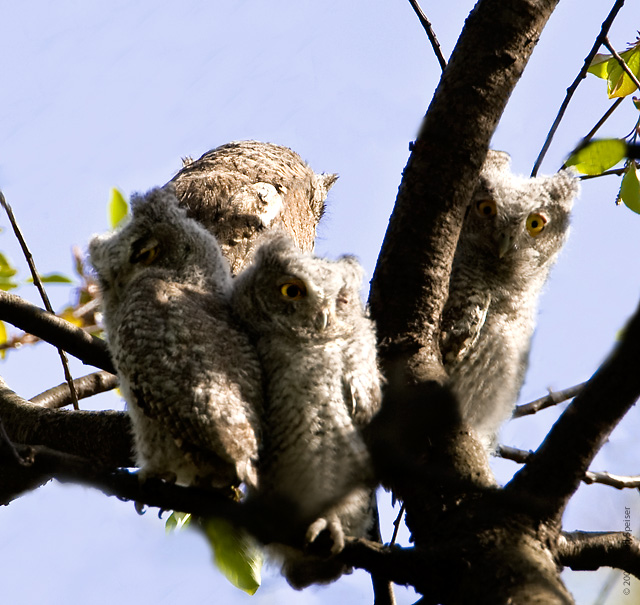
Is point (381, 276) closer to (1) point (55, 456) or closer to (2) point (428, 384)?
(2) point (428, 384)

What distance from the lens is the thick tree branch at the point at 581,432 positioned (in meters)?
1.45

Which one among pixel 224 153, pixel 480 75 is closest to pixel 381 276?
pixel 480 75

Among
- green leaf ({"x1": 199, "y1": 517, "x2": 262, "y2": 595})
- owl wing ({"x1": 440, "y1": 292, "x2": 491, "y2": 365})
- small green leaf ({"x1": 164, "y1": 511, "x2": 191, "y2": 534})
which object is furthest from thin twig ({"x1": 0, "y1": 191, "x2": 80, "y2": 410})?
owl wing ({"x1": 440, "y1": 292, "x2": 491, "y2": 365})

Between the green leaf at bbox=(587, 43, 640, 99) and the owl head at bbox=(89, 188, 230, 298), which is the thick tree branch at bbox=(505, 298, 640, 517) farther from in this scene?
the green leaf at bbox=(587, 43, 640, 99)

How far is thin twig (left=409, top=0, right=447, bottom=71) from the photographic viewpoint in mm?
2848

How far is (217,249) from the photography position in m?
2.62

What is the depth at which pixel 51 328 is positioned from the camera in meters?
2.42

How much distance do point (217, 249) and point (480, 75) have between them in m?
1.05

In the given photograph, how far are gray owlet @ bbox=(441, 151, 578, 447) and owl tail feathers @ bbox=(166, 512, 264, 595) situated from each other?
2.82 feet

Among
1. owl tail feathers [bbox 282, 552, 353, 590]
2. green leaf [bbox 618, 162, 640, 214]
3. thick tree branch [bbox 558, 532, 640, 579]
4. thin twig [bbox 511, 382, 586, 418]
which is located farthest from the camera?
thin twig [bbox 511, 382, 586, 418]

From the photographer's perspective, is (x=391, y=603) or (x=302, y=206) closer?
(x=391, y=603)

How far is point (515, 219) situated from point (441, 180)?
455mm

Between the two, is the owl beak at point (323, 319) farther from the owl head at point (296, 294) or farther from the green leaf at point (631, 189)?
the green leaf at point (631, 189)

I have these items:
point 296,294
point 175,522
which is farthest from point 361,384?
point 175,522
